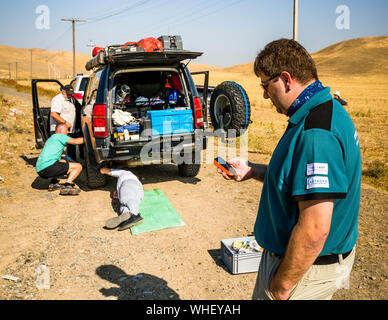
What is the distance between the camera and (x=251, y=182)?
631cm

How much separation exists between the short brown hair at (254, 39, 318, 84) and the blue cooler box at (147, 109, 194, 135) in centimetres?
406

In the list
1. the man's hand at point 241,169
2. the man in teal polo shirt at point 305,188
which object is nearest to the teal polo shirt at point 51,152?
the man's hand at point 241,169

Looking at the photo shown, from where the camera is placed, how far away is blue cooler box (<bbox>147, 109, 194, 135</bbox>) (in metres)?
5.55

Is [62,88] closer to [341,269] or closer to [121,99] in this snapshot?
[121,99]

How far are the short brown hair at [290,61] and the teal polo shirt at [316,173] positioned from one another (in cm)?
11

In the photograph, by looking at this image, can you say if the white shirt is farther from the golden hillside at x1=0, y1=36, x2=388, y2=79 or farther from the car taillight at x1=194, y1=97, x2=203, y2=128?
the golden hillside at x1=0, y1=36, x2=388, y2=79

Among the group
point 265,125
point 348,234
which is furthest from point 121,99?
point 265,125

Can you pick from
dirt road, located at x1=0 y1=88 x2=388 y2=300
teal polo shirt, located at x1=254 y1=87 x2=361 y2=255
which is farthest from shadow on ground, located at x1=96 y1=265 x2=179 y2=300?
teal polo shirt, located at x1=254 y1=87 x2=361 y2=255

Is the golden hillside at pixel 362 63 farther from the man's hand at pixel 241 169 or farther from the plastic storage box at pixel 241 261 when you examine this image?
the man's hand at pixel 241 169

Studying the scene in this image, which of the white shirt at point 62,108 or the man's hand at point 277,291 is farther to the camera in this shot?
the white shirt at point 62,108

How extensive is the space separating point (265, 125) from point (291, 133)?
36.8 ft

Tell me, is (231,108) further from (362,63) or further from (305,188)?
(362,63)

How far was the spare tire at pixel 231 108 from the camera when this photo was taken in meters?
8.05
